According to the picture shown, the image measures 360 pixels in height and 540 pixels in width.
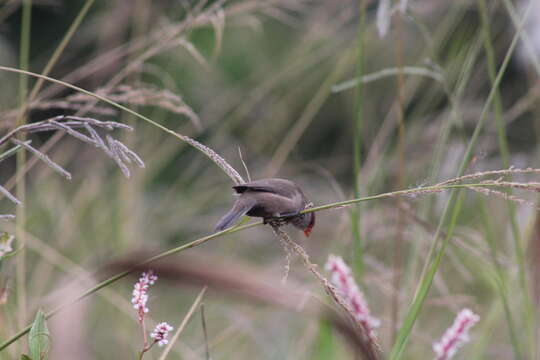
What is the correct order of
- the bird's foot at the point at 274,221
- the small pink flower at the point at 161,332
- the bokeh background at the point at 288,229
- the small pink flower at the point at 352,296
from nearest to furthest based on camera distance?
the small pink flower at the point at 161,332 < the small pink flower at the point at 352,296 < the bird's foot at the point at 274,221 < the bokeh background at the point at 288,229

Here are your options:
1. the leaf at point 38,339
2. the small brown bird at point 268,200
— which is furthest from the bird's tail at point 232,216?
the leaf at point 38,339

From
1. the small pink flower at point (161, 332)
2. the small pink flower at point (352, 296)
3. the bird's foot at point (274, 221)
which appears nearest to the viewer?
the small pink flower at point (161, 332)

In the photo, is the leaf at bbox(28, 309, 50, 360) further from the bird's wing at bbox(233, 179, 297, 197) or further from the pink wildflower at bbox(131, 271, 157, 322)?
the bird's wing at bbox(233, 179, 297, 197)

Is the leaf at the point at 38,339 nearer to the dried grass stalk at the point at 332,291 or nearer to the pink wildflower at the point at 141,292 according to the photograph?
the pink wildflower at the point at 141,292

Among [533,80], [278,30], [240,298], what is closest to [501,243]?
[533,80]

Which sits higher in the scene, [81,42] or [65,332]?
[81,42]

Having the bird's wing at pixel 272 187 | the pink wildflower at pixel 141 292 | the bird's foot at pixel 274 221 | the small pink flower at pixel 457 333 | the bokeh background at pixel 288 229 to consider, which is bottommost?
the pink wildflower at pixel 141 292

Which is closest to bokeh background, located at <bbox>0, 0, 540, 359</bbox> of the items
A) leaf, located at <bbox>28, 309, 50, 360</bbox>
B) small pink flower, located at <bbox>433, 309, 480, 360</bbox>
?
leaf, located at <bbox>28, 309, 50, 360</bbox>

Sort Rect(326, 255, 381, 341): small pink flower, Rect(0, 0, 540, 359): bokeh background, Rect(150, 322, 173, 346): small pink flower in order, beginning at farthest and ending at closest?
Rect(0, 0, 540, 359): bokeh background → Rect(326, 255, 381, 341): small pink flower → Rect(150, 322, 173, 346): small pink flower

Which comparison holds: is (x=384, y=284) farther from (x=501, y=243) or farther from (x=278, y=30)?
(x=278, y=30)
